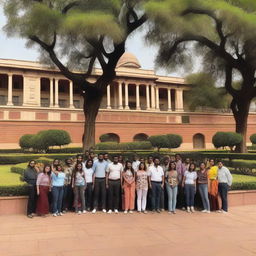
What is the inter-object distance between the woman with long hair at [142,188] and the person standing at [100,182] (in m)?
0.92

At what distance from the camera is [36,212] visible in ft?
25.8

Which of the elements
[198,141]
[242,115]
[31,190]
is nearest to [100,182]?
[31,190]

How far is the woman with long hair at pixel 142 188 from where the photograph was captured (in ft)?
27.3

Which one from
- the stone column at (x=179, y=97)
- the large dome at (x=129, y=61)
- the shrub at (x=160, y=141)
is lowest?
the shrub at (x=160, y=141)

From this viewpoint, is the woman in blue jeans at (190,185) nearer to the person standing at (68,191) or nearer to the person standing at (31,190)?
the person standing at (68,191)

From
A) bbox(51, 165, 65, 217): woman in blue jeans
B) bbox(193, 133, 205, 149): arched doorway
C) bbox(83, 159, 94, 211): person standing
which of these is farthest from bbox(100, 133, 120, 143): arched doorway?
bbox(51, 165, 65, 217): woman in blue jeans

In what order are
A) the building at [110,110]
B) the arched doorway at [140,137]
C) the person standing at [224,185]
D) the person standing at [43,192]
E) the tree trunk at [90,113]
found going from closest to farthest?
1. the person standing at [43,192]
2. the person standing at [224,185]
3. the tree trunk at [90,113]
4. the building at [110,110]
5. the arched doorway at [140,137]

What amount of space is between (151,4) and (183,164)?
9.79 m

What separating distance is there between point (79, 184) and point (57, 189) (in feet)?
1.87

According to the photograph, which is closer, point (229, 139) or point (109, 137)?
point (229, 139)

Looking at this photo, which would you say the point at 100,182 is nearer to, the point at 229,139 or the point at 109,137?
the point at 229,139

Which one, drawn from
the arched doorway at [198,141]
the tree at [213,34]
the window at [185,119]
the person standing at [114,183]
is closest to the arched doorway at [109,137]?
the window at [185,119]

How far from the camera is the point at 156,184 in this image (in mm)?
8445

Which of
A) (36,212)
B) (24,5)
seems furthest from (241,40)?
(36,212)
